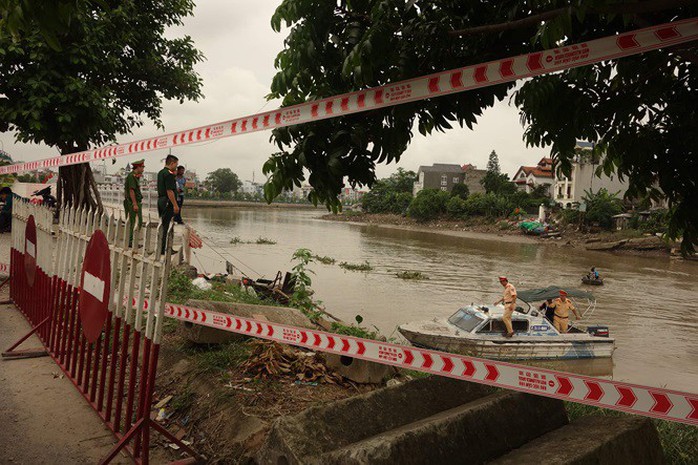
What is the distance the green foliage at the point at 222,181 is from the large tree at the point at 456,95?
339ft

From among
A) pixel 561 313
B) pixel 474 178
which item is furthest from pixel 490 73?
pixel 474 178

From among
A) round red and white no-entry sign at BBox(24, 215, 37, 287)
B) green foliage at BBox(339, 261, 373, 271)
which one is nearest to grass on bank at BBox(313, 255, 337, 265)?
green foliage at BBox(339, 261, 373, 271)

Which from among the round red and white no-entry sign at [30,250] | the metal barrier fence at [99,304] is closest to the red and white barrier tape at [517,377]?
the metal barrier fence at [99,304]

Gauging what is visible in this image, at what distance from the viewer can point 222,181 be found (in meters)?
105

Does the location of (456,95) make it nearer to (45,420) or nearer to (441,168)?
(45,420)

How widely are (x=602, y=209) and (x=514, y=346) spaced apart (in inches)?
1728

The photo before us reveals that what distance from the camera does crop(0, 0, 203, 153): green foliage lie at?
33.9ft

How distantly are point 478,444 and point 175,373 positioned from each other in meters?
2.84

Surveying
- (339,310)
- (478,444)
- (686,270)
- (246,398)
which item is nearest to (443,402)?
(478,444)

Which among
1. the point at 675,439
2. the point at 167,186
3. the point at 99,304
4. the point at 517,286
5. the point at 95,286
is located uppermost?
the point at 167,186

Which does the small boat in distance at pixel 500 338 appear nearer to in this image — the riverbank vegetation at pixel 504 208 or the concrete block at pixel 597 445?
the concrete block at pixel 597 445

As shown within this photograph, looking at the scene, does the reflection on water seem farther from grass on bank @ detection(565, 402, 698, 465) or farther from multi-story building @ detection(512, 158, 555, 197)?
multi-story building @ detection(512, 158, 555, 197)

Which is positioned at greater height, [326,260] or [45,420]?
[45,420]

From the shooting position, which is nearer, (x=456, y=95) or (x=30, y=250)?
(x=456, y=95)
